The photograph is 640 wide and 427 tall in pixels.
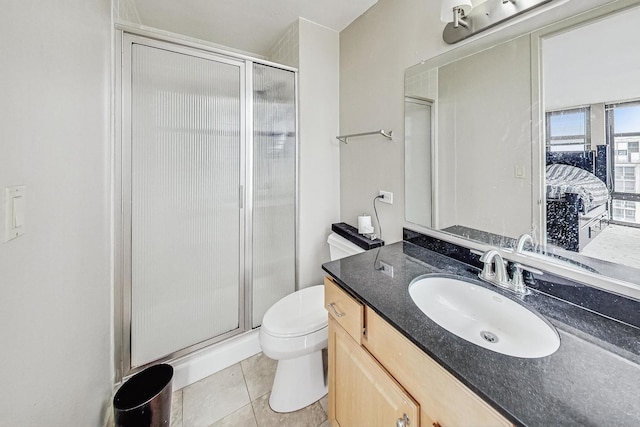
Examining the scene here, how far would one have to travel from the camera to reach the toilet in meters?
1.29

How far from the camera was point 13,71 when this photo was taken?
1.87ft

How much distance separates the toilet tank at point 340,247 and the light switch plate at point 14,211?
4.85 feet

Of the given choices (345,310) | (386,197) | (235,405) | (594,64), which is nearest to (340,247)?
(386,197)

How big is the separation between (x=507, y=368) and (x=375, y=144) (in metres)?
1.42

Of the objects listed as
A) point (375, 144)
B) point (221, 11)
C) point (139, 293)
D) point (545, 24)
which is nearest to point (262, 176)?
point (375, 144)

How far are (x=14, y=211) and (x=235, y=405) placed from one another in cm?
137

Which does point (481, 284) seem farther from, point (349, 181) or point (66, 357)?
point (66, 357)

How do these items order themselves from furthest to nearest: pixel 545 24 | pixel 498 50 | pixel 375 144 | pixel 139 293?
pixel 375 144 → pixel 139 293 → pixel 498 50 → pixel 545 24

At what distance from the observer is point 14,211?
57cm

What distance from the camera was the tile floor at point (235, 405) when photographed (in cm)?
131

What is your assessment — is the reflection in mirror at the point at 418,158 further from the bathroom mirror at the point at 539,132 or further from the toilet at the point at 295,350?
the toilet at the point at 295,350

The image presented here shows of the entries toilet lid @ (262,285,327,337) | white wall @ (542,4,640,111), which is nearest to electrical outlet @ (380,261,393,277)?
toilet lid @ (262,285,327,337)

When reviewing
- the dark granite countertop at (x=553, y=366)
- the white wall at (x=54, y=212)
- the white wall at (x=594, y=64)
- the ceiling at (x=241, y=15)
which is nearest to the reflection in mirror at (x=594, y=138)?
the white wall at (x=594, y=64)

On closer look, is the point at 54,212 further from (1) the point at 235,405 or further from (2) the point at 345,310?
(1) the point at 235,405
